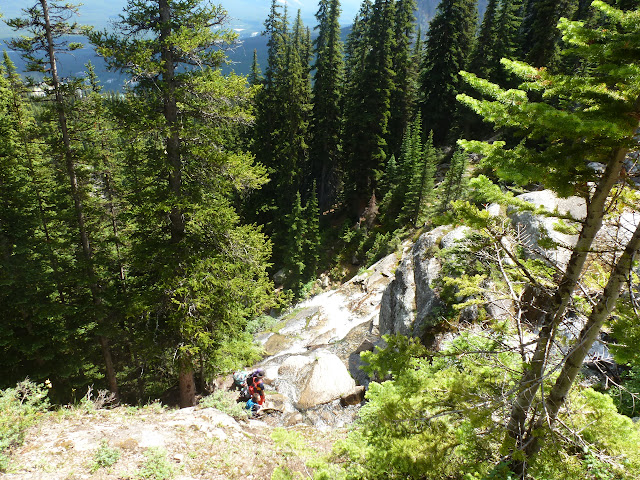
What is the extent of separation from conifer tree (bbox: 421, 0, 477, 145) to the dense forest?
10.00 meters

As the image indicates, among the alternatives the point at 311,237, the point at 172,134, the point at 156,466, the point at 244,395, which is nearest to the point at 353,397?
the point at 244,395

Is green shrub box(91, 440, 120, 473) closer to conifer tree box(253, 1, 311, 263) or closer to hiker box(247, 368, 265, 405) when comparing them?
hiker box(247, 368, 265, 405)

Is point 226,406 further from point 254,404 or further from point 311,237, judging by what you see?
point 311,237

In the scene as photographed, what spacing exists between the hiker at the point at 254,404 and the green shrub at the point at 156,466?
5340 mm

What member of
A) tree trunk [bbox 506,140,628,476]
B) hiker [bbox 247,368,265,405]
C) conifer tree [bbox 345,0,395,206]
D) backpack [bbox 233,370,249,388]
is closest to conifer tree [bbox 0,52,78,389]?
backpack [bbox 233,370,249,388]

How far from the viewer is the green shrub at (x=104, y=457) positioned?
5.60 m

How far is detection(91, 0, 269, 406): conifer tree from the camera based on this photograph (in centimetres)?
869

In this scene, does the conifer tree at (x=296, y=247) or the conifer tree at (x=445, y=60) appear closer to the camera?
the conifer tree at (x=296, y=247)

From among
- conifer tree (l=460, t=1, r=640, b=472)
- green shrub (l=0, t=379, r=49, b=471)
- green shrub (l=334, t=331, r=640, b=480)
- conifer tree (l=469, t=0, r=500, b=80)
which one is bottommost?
green shrub (l=0, t=379, r=49, b=471)

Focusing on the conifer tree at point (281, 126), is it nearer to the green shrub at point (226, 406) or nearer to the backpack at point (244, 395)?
the backpack at point (244, 395)

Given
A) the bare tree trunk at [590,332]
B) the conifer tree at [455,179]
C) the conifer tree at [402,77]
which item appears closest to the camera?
the bare tree trunk at [590,332]

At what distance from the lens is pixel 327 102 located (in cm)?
3275

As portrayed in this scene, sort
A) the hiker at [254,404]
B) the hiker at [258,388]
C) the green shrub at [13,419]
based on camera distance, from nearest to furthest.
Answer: the green shrub at [13,419] < the hiker at [254,404] < the hiker at [258,388]

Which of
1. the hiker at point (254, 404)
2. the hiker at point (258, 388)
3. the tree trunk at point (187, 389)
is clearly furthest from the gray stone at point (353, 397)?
the tree trunk at point (187, 389)
